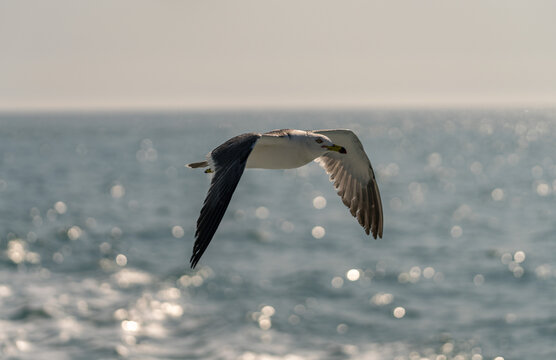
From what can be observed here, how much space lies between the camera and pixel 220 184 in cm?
938

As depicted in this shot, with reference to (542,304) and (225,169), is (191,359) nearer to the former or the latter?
(542,304)

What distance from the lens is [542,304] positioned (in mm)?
52406

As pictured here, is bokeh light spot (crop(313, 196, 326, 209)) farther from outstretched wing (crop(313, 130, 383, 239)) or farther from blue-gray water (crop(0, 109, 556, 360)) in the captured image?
outstretched wing (crop(313, 130, 383, 239))

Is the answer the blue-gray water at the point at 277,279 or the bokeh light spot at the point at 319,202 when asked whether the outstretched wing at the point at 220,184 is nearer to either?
the blue-gray water at the point at 277,279

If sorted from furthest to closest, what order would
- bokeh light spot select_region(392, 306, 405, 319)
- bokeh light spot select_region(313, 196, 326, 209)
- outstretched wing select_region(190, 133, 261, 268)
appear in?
bokeh light spot select_region(313, 196, 326, 209) → bokeh light spot select_region(392, 306, 405, 319) → outstretched wing select_region(190, 133, 261, 268)

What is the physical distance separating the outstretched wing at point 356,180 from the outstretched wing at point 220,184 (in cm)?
326

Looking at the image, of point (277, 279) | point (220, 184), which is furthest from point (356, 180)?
point (277, 279)

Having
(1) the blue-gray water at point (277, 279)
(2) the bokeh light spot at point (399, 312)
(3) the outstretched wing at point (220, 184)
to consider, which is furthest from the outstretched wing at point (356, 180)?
(2) the bokeh light spot at point (399, 312)

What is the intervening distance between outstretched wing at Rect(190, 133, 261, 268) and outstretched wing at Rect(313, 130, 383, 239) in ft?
10.7

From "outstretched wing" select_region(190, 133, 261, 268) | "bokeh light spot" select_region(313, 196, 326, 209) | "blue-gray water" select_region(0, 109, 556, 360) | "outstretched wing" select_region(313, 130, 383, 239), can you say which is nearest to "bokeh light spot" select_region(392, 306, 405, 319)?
"blue-gray water" select_region(0, 109, 556, 360)

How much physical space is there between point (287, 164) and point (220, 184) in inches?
83.4

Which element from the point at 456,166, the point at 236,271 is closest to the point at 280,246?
the point at 236,271

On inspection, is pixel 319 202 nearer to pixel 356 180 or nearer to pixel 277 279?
pixel 277 279

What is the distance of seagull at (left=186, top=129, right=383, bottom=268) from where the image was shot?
8.99 m
